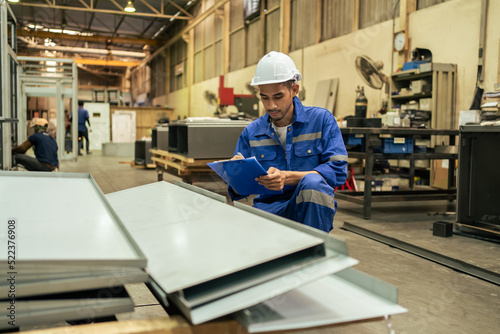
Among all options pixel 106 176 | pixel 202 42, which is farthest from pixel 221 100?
pixel 202 42

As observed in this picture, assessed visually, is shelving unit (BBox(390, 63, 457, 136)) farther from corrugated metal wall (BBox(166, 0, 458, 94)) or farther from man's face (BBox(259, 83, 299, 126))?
man's face (BBox(259, 83, 299, 126))

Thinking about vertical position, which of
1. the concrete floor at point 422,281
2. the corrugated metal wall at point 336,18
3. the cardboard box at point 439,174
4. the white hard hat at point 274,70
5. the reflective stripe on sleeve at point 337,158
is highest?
the corrugated metal wall at point 336,18

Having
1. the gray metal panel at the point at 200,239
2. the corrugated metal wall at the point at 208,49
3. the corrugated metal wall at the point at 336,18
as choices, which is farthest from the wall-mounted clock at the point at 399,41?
the corrugated metal wall at the point at 208,49

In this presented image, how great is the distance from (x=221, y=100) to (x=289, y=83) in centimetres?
503

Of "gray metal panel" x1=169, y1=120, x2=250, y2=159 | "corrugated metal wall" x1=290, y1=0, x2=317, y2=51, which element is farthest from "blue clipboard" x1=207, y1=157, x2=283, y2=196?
"corrugated metal wall" x1=290, y1=0, x2=317, y2=51

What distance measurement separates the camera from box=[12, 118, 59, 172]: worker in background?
5.11 metres

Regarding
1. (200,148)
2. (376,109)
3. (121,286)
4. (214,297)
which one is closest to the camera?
(214,297)

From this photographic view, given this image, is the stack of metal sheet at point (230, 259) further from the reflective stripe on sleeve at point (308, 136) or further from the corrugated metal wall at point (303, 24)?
the corrugated metal wall at point (303, 24)

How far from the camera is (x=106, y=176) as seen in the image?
21.9 ft

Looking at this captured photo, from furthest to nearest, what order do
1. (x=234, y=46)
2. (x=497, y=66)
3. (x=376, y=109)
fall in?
(x=234, y=46) → (x=376, y=109) → (x=497, y=66)

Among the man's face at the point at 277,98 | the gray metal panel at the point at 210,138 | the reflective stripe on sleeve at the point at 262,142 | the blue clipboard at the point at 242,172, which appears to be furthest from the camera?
the gray metal panel at the point at 210,138

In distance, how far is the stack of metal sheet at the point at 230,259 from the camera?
68 centimetres

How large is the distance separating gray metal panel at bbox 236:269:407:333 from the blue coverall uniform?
0.84 m

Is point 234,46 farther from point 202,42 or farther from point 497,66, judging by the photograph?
point 497,66
